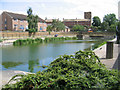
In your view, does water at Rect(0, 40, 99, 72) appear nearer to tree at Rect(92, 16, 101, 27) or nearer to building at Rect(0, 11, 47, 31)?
building at Rect(0, 11, 47, 31)

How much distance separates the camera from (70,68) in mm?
2619

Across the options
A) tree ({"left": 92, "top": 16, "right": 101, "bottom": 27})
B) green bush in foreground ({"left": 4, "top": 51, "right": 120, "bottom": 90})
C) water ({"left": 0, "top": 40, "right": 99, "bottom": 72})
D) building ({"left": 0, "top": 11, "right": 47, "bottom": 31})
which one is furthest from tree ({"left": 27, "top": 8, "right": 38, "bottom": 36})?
tree ({"left": 92, "top": 16, "right": 101, "bottom": 27})

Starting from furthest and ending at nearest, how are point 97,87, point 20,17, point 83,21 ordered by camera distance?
point 83,21
point 20,17
point 97,87

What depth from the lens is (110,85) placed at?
86.7 inches

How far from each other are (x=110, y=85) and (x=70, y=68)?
2.13 ft

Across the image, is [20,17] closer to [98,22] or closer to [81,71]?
[98,22]

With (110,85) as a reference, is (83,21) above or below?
above

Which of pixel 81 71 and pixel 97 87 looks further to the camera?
pixel 81 71

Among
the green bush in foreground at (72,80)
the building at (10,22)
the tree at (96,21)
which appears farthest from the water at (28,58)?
the tree at (96,21)

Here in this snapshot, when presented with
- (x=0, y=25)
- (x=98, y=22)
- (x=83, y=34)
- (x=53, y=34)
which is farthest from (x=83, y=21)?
(x=0, y=25)

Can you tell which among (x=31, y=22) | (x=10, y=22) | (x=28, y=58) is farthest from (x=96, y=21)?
(x=28, y=58)

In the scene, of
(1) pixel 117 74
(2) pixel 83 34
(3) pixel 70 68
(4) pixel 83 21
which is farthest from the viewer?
(4) pixel 83 21

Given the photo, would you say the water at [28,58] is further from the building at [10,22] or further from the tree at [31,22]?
the building at [10,22]

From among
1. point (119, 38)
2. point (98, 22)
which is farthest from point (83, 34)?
point (119, 38)
